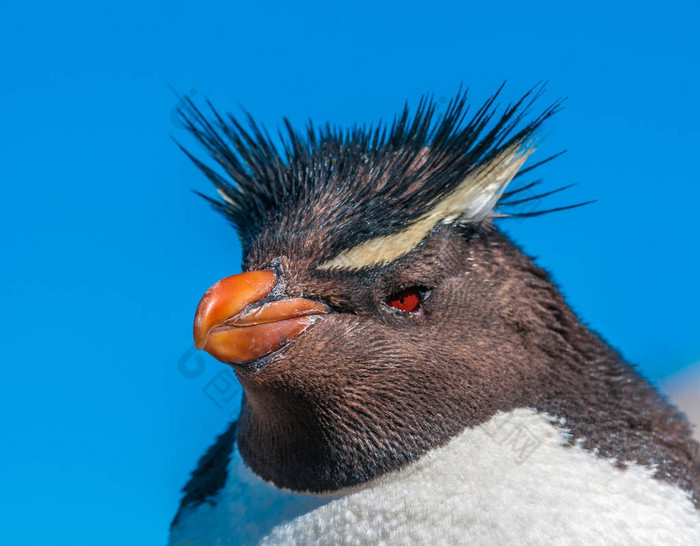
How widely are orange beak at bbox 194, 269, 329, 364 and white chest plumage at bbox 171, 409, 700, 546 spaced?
0.53 m

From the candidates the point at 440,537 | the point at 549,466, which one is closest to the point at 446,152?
the point at 549,466

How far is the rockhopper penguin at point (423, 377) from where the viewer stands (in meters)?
2.09

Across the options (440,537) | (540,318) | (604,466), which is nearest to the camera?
(440,537)

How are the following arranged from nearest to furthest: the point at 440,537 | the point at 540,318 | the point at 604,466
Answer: the point at 440,537 → the point at 604,466 → the point at 540,318

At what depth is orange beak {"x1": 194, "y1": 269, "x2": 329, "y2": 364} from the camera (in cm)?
197

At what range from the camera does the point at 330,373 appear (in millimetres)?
2113

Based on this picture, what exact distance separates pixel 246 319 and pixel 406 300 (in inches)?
18.7

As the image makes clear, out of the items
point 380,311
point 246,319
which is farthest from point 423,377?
point 246,319

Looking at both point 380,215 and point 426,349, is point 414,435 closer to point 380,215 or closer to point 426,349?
point 426,349

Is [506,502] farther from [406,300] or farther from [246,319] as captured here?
[246,319]

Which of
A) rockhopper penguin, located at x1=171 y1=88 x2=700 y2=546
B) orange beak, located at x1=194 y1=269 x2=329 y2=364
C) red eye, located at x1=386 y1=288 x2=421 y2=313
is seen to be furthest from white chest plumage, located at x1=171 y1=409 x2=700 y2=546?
orange beak, located at x1=194 y1=269 x2=329 y2=364

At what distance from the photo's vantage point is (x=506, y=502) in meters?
2.10

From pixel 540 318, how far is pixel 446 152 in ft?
1.92

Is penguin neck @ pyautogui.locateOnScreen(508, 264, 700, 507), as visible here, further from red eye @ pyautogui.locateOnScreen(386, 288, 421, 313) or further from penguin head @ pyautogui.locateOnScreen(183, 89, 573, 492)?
red eye @ pyautogui.locateOnScreen(386, 288, 421, 313)
